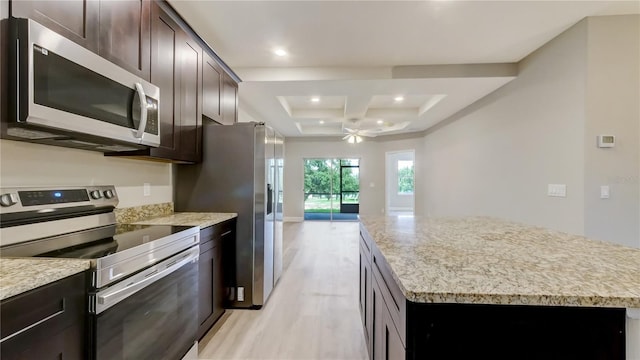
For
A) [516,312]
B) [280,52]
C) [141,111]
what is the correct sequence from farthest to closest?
[280,52], [141,111], [516,312]

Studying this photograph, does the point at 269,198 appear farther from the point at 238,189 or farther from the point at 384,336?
the point at 384,336

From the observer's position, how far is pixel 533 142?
325 centimetres

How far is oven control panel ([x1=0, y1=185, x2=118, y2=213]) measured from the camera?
130cm

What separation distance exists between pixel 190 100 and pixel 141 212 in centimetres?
103

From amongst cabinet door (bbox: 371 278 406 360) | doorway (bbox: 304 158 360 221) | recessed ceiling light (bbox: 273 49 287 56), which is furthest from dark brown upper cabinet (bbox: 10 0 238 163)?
doorway (bbox: 304 158 360 221)

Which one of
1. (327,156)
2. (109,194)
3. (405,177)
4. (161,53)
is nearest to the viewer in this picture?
(109,194)

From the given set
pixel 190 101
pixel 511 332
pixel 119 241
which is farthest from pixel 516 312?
pixel 190 101

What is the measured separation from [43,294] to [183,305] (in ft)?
2.92

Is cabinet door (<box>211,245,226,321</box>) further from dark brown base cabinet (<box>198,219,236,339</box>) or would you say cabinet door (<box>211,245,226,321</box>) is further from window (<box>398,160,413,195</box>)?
window (<box>398,160,413,195</box>)

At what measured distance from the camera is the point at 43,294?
3.05ft

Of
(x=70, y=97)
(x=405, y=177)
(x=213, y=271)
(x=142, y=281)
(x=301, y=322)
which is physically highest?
(x=70, y=97)

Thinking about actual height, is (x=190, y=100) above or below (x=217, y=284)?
above

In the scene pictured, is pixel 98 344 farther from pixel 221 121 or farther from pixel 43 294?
pixel 221 121

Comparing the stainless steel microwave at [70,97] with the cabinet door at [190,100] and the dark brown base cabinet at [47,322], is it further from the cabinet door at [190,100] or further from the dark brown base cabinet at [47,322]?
the dark brown base cabinet at [47,322]
